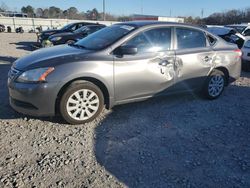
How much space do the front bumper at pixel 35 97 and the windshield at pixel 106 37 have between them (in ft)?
3.80

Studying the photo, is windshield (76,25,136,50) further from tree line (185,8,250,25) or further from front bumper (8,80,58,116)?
tree line (185,8,250,25)

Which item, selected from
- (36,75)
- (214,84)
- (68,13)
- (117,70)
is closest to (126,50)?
(117,70)

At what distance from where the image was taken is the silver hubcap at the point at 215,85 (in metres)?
5.47

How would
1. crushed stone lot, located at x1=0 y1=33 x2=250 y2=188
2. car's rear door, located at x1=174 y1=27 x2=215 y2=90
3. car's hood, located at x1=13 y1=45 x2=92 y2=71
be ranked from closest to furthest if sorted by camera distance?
crushed stone lot, located at x1=0 y1=33 x2=250 y2=188 → car's hood, located at x1=13 y1=45 x2=92 y2=71 → car's rear door, located at x1=174 y1=27 x2=215 y2=90

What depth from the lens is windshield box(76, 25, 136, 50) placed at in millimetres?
4473

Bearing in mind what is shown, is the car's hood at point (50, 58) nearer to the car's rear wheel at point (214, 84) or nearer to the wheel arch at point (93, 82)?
the wheel arch at point (93, 82)

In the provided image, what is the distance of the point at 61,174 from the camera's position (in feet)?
9.57

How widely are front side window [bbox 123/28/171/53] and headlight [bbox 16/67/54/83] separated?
1.42 meters

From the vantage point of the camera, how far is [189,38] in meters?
5.12

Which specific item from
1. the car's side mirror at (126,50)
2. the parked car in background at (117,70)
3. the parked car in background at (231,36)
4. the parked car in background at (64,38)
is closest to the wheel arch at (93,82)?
the parked car in background at (117,70)

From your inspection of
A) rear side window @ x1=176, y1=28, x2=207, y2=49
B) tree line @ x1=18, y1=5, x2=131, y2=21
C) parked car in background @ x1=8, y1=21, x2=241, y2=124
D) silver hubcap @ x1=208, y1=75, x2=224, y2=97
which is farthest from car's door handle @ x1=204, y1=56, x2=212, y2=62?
tree line @ x1=18, y1=5, x2=131, y2=21

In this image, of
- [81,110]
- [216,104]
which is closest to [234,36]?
[216,104]

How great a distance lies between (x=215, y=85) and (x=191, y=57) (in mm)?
985

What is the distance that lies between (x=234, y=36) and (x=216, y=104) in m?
7.95
